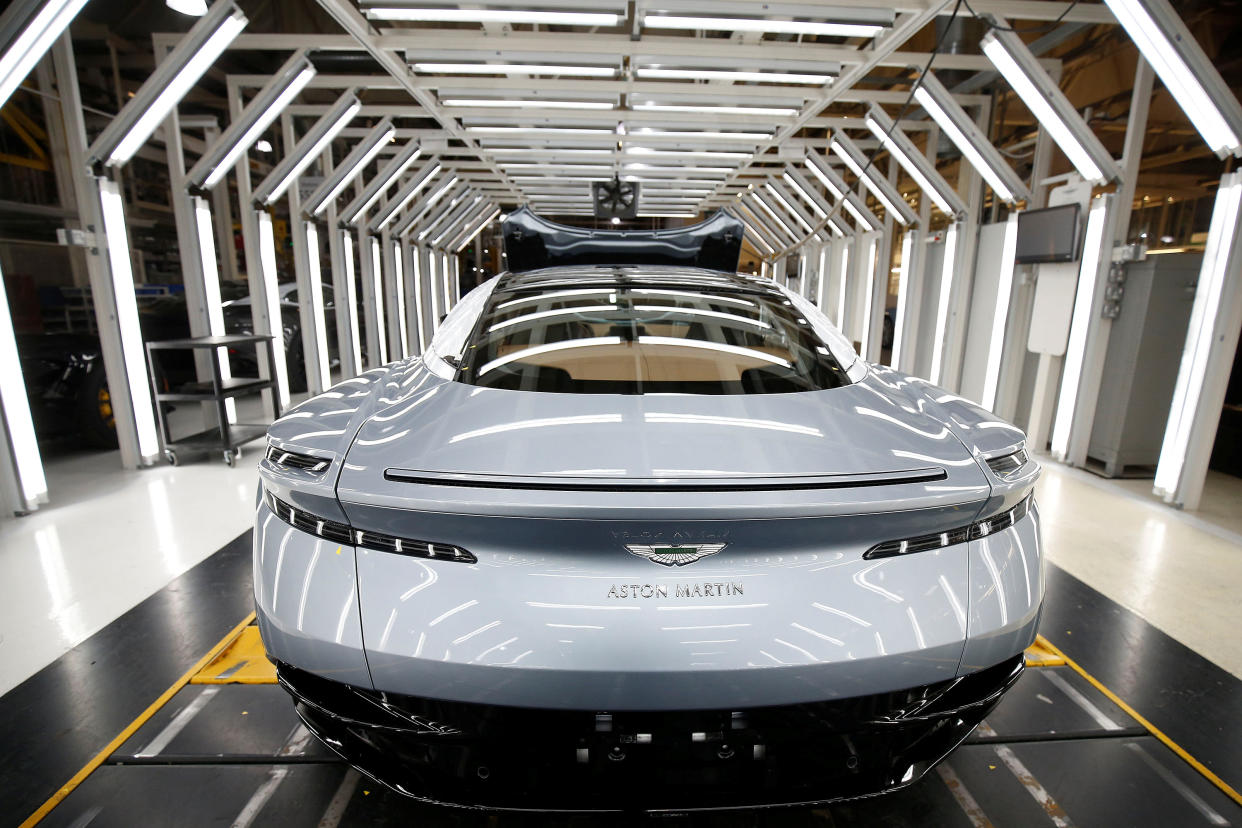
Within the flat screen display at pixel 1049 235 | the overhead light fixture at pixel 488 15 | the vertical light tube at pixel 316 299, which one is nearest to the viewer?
the overhead light fixture at pixel 488 15

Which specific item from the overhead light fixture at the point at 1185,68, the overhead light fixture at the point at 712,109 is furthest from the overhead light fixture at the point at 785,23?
the overhead light fixture at the point at 712,109

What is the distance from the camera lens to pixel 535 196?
12.0 m

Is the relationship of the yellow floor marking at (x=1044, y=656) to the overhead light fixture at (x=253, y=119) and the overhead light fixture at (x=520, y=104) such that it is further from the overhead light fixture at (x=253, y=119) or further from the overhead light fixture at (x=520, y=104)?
the overhead light fixture at (x=253, y=119)

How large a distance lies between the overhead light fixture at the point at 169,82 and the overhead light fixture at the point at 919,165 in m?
5.15

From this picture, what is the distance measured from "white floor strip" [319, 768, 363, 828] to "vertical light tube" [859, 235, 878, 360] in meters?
8.10

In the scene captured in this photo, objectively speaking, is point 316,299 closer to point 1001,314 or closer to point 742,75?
point 742,75

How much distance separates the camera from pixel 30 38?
292 centimetres

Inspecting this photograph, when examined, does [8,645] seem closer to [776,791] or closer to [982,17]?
[776,791]

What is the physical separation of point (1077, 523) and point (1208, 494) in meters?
1.42

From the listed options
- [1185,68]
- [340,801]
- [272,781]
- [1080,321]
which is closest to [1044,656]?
[340,801]

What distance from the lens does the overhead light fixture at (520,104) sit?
17.6 feet

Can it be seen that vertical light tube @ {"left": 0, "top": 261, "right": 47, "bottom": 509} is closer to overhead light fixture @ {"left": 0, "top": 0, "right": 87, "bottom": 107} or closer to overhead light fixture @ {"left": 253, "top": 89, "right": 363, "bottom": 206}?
overhead light fixture @ {"left": 0, "top": 0, "right": 87, "bottom": 107}

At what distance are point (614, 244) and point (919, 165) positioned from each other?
4.33m

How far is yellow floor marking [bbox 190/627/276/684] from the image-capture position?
6.30 feet
